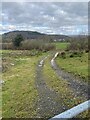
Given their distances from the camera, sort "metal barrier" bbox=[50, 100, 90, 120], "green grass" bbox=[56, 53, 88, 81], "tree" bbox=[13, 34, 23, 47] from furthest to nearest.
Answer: "tree" bbox=[13, 34, 23, 47] → "green grass" bbox=[56, 53, 88, 81] → "metal barrier" bbox=[50, 100, 90, 120]

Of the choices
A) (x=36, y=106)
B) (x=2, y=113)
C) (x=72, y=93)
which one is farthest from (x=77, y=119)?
(x=72, y=93)

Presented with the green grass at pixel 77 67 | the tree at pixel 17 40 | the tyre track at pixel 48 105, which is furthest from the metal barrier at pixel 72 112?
the tree at pixel 17 40

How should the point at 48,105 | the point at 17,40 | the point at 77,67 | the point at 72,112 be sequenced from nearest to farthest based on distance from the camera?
the point at 72,112, the point at 48,105, the point at 77,67, the point at 17,40

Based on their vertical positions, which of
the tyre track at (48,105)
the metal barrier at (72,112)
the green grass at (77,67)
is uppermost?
the metal barrier at (72,112)

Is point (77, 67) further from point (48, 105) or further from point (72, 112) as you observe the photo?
point (72, 112)

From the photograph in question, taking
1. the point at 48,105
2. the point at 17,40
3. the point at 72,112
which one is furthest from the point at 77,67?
the point at 17,40

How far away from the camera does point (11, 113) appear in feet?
39.8

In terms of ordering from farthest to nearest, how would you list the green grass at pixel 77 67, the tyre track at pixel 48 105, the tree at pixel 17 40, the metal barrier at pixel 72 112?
the tree at pixel 17 40 → the green grass at pixel 77 67 → the tyre track at pixel 48 105 → the metal barrier at pixel 72 112

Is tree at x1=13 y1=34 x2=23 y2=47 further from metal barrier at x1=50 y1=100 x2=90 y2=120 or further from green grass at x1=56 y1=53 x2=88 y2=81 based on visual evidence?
metal barrier at x1=50 y1=100 x2=90 y2=120

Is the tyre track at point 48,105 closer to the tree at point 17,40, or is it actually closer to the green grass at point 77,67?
the green grass at point 77,67

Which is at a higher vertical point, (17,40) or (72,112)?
(17,40)

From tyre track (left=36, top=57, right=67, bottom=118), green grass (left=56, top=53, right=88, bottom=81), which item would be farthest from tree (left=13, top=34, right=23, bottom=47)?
tyre track (left=36, top=57, right=67, bottom=118)

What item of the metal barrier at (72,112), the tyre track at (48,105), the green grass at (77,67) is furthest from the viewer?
the green grass at (77,67)

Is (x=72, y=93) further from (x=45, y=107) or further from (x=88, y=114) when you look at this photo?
(x=88, y=114)
